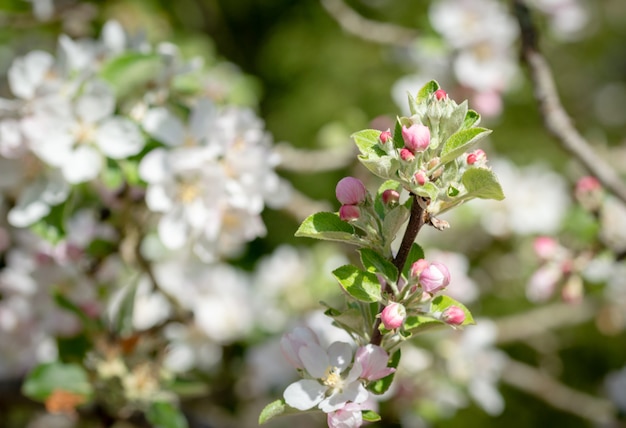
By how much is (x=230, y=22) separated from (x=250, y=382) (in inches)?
91.0

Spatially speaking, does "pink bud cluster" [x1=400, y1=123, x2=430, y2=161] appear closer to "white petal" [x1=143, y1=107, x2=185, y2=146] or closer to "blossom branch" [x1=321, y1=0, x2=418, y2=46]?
"white petal" [x1=143, y1=107, x2=185, y2=146]

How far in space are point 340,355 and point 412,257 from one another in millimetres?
142

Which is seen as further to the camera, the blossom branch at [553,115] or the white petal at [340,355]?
the blossom branch at [553,115]

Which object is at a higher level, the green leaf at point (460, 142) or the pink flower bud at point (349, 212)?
the green leaf at point (460, 142)

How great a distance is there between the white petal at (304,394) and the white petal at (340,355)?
3cm

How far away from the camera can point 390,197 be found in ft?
2.73

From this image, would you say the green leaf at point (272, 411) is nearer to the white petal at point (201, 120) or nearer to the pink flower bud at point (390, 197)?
the pink flower bud at point (390, 197)

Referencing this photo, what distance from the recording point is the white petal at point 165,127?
4.03 ft

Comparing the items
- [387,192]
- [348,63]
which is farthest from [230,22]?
[387,192]

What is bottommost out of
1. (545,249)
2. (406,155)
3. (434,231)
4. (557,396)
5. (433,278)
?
(557,396)

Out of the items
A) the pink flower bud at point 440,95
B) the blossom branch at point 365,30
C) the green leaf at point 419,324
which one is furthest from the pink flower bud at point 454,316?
the blossom branch at point 365,30

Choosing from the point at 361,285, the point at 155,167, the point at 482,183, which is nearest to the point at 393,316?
the point at 361,285

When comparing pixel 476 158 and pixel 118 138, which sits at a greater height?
pixel 476 158

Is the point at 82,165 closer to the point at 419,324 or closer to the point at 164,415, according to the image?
the point at 164,415
